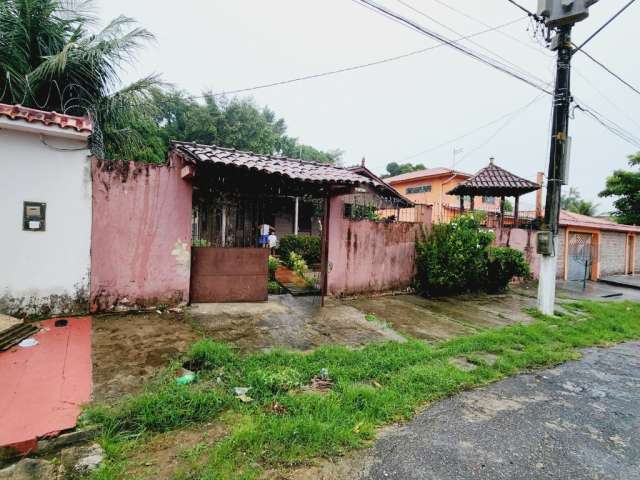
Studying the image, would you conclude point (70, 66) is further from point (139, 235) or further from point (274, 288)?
point (274, 288)

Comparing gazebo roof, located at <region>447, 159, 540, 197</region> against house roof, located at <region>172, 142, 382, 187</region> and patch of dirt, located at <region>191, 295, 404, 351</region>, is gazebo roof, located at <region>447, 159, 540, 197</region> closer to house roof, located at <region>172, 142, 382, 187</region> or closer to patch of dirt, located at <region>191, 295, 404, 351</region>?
house roof, located at <region>172, 142, 382, 187</region>

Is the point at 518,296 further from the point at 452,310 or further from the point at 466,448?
the point at 466,448

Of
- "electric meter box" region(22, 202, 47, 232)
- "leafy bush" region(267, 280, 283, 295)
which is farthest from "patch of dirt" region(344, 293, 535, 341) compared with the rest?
"electric meter box" region(22, 202, 47, 232)

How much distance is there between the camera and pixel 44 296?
198 inches

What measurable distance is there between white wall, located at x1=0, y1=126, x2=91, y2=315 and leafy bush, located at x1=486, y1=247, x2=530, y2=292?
10.0m

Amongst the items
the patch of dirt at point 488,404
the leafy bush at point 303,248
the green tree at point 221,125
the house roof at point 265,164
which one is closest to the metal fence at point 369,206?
the leafy bush at point 303,248

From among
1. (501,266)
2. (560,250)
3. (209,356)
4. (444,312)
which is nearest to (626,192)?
(560,250)

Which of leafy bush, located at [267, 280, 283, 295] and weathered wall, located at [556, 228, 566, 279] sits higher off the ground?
weathered wall, located at [556, 228, 566, 279]

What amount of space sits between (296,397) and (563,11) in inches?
356

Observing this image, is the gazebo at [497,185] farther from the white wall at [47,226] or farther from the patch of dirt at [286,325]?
the white wall at [47,226]

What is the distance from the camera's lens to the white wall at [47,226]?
4773 millimetres

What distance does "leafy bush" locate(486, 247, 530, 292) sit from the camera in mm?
9539

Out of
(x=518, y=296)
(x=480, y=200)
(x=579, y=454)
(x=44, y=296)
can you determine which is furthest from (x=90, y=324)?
(x=480, y=200)

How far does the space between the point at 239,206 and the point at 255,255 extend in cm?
109
